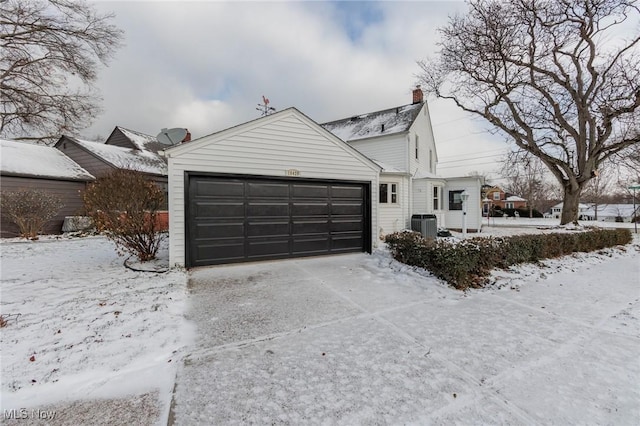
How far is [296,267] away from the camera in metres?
6.97

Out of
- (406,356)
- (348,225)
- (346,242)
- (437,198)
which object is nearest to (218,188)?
(348,225)

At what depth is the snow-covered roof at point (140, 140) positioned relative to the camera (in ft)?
63.9

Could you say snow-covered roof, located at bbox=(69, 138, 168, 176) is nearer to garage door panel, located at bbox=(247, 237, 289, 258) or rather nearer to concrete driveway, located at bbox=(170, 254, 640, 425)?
garage door panel, located at bbox=(247, 237, 289, 258)

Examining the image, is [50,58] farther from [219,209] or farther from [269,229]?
[269,229]

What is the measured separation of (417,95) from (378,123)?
127 inches

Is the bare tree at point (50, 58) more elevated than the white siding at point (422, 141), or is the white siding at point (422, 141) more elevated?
the bare tree at point (50, 58)

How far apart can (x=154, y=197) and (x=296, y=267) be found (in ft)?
13.0

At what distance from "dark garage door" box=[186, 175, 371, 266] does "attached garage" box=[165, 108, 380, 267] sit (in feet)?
0.08

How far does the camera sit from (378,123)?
55.9 ft

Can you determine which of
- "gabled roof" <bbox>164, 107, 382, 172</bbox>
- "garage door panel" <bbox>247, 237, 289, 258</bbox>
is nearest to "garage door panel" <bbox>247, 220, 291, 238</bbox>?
"garage door panel" <bbox>247, 237, 289, 258</bbox>

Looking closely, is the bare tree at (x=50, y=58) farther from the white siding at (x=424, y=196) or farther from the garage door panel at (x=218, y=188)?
Result: the white siding at (x=424, y=196)

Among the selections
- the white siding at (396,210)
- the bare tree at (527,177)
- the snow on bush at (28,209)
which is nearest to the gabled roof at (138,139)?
the snow on bush at (28,209)

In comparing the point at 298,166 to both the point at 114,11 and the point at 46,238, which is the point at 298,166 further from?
the point at 114,11

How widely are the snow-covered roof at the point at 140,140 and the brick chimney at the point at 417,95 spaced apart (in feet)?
58.6
